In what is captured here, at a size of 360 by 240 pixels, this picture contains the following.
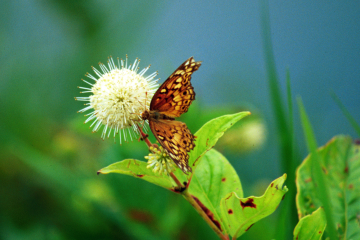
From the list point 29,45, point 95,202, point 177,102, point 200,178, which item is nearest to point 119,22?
point 29,45

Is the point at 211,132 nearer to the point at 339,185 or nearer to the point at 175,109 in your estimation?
the point at 175,109

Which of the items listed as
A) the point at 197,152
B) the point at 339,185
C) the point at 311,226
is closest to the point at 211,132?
the point at 197,152

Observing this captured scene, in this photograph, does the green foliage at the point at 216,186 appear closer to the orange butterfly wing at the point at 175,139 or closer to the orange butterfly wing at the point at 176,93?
the orange butterfly wing at the point at 175,139

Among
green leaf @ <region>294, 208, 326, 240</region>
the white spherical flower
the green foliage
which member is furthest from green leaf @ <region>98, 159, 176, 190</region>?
green leaf @ <region>294, 208, 326, 240</region>

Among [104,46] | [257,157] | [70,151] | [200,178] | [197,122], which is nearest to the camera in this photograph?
[200,178]

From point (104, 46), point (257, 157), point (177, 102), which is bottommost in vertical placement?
point (257, 157)

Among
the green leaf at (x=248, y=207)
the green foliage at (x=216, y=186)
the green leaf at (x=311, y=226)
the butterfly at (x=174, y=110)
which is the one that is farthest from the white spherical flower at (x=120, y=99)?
the green leaf at (x=311, y=226)

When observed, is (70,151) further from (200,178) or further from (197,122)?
(200,178)

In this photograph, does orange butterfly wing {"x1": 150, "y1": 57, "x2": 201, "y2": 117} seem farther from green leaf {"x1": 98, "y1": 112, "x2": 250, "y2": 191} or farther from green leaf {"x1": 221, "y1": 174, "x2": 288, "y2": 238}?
green leaf {"x1": 221, "y1": 174, "x2": 288, "y2": 238}
